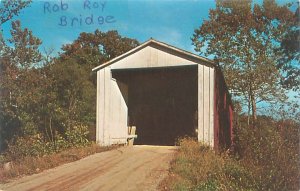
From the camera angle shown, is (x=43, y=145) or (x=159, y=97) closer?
(x=43, y=145)

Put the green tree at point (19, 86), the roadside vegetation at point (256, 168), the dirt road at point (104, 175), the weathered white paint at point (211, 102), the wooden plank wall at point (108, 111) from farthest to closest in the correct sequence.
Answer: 1. the green tree at point (19, 86)
2. the wooden plank wall at point (108, 111)
3. the weathered white paint at point (211, 102)
4. the dirt road at point (104, 175)
5. the roadside vegetation at point (256, 168)

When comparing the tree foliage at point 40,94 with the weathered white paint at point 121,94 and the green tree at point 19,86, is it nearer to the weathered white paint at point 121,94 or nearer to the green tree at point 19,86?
the green tree at point 19,86

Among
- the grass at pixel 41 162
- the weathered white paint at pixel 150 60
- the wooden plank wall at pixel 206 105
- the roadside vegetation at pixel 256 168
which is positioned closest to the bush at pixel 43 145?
the grass at pixel 41 162

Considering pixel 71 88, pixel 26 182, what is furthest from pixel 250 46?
pixel 26 182

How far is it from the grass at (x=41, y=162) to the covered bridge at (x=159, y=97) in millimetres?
1928

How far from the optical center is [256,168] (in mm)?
Answer: 10000

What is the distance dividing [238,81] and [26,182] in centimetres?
1852

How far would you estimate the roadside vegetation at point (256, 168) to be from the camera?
29.4ft

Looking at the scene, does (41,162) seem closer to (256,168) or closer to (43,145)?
(43,145)

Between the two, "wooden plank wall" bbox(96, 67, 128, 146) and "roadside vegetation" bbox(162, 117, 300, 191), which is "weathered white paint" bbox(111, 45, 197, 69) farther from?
"roadside vegetation" bbox(162, 117, 300, 191)

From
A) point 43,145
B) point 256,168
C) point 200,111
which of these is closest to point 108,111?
point 43,145

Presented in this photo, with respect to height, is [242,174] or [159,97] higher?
[159,97]

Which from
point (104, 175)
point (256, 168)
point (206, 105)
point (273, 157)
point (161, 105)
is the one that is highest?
point (161, 105)

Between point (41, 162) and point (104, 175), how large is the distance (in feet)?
10.2
